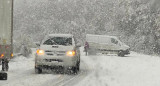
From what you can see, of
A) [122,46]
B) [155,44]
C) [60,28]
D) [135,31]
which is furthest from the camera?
[60,28]

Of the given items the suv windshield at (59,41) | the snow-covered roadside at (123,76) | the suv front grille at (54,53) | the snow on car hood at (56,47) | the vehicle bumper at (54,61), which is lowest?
the snow-covered roadside at (123,76)

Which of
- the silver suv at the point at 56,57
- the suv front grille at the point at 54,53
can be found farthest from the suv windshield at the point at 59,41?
the suv front grille at the point at 54,53

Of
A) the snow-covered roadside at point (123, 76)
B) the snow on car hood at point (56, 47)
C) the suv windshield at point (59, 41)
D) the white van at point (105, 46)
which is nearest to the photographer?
the snow-covered roadside at point (123, 76)

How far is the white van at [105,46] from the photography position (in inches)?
1362

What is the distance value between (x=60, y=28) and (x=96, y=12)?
7.17m

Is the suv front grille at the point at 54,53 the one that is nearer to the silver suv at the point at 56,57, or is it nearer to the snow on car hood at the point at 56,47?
the silver suv at the point at 56,57

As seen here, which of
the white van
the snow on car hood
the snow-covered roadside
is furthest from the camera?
the white van

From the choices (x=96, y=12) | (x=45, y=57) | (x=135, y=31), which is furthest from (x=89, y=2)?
(x=45, y=57)

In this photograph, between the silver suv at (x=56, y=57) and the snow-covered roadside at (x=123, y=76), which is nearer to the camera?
the snow-covered roadside at (x=123, y=76)

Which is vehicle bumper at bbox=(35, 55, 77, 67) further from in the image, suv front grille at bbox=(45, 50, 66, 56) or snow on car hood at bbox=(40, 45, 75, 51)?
snow on car hood at bbox=(40, 45, 75, 51)

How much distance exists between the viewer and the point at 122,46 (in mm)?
35188

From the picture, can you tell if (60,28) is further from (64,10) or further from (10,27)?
(10,27)

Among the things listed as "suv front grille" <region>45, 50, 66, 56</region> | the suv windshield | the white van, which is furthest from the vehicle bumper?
the white van

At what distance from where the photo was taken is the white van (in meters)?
34.6
